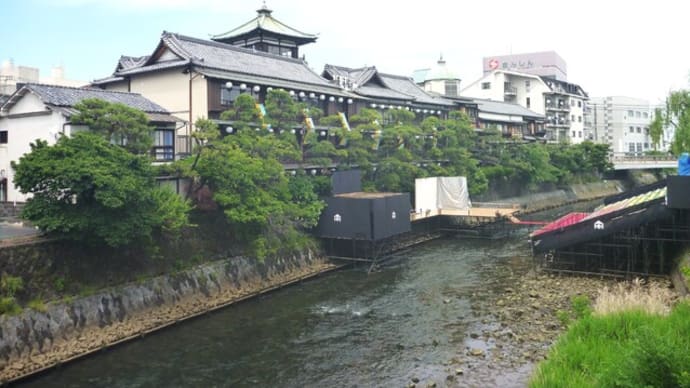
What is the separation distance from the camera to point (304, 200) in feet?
116

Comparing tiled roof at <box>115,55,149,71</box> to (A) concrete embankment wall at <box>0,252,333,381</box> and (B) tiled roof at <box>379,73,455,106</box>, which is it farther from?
(B) tiled roof at <box>379,73,455,106</box>

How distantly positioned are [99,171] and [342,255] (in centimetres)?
1892

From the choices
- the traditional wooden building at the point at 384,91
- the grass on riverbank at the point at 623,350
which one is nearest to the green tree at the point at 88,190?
the grass on riverbank at the point at 623,350

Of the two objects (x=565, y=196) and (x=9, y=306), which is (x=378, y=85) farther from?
(x=9, y=306)

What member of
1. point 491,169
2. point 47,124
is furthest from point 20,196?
point 491,169

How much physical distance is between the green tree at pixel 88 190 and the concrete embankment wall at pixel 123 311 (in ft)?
8.73

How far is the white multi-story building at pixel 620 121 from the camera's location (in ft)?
394

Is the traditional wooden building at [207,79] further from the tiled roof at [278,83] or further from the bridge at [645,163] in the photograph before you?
the bridge at [645,163]

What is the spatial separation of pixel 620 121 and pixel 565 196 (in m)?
58.0

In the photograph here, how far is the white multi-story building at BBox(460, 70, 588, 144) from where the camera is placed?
308 ft

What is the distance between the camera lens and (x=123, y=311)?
23.8 meters

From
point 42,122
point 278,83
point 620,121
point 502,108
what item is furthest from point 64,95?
point 620,121

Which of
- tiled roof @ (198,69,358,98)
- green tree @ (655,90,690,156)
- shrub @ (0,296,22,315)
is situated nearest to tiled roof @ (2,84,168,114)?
tiled roof @ (198,69,358,98)

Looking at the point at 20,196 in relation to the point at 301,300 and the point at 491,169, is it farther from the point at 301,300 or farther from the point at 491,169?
the point at 491,169
